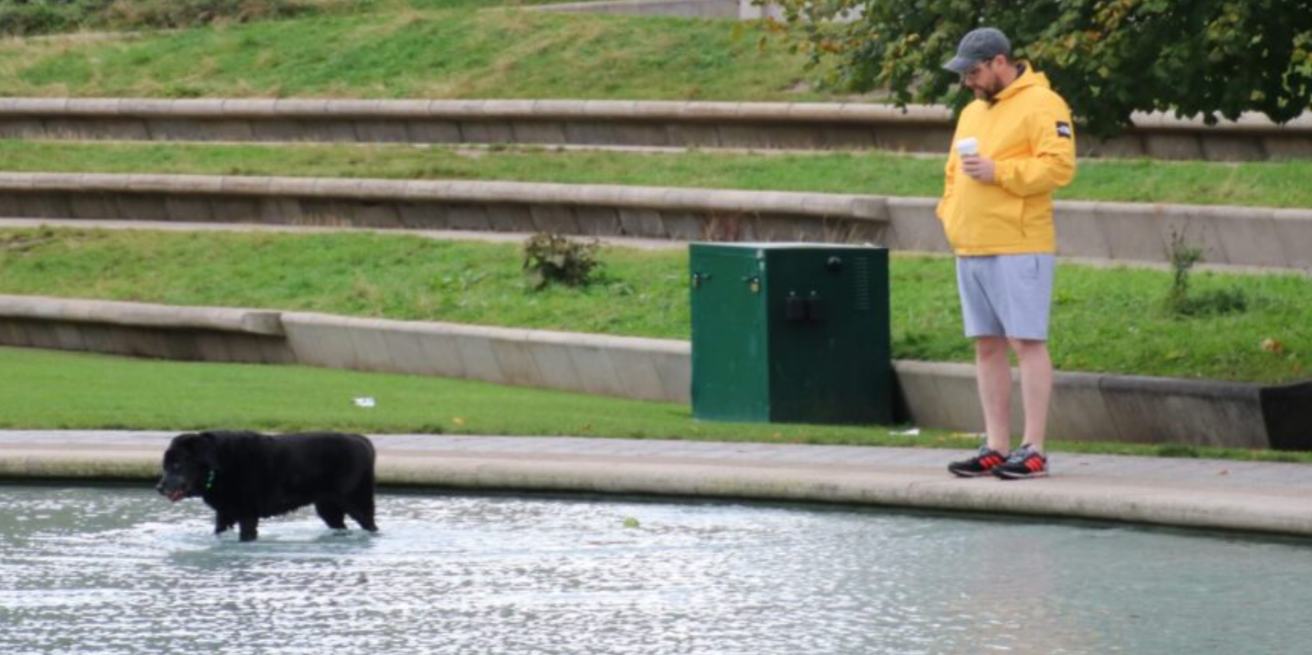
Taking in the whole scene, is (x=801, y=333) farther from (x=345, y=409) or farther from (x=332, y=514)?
(x=332, y=514)

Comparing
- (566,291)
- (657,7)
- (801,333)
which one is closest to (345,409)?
(801,333)

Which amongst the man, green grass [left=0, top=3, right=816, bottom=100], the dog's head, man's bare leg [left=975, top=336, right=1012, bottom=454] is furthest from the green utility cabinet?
green grass [left=0, top=3, right=816, bottom=100]

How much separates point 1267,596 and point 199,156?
61.0ft

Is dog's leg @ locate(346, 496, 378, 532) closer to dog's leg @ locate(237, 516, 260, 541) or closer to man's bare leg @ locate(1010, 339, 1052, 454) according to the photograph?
dog's leg @ locate(237, 516, 260, 541)

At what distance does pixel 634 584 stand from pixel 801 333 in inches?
222

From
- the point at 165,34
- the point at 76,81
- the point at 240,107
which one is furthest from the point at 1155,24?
the point at 165,34

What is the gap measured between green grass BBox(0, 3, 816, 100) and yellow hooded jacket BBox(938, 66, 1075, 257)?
505 inches

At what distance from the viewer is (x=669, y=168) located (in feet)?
75.1

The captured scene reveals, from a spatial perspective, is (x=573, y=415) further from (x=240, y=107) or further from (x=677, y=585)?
(x=240, y=107)

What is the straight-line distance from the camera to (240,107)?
2711cm

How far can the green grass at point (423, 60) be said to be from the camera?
26.2m

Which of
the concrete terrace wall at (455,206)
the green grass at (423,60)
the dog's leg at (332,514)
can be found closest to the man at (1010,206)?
the dog's leg at (332,514)

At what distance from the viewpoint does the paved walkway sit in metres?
10.4

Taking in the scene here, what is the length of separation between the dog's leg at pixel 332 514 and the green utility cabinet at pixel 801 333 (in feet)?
14.6
